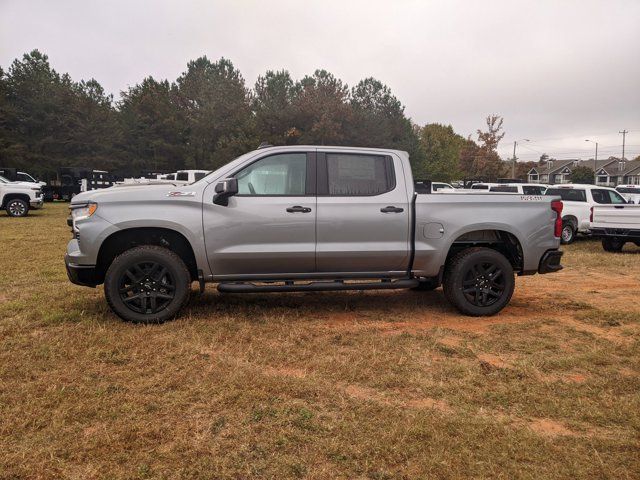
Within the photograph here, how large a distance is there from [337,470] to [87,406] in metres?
1.77

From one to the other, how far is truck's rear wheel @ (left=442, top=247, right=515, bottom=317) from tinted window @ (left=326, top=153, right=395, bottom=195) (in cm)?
120

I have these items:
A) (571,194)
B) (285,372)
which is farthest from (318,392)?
(571,194)

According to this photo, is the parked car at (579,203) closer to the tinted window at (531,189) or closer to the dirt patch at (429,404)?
the tinted window at (531,189)

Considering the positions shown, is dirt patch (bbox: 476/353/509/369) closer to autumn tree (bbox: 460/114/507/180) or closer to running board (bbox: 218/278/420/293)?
running board (bbox: 218/278/420/293)

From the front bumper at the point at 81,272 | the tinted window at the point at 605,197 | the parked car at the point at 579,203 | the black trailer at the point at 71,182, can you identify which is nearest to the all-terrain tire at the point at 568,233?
the parked car at the point at 579,203

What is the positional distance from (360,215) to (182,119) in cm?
5225

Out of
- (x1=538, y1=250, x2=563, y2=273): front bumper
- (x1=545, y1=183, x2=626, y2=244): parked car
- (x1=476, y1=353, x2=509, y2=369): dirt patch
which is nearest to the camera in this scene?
(x1=476, y1=353, x2=509, y2=369): dirt patch

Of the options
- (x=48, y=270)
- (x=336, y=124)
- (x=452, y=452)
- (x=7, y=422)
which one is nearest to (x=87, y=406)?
(x=7, y=422)

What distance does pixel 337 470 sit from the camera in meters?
2.68

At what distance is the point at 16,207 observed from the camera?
19.2 meters

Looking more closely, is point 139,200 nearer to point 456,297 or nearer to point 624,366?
point 456,297

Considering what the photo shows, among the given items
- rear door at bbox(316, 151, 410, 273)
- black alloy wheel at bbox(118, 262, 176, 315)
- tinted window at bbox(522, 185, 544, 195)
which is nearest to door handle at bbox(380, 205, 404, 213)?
rear door at bbox(316, 151, 410, 273)

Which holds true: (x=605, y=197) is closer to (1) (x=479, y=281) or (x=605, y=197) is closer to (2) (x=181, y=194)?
(1) (x=479, y=281)

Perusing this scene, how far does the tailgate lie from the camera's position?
37.6 ft
